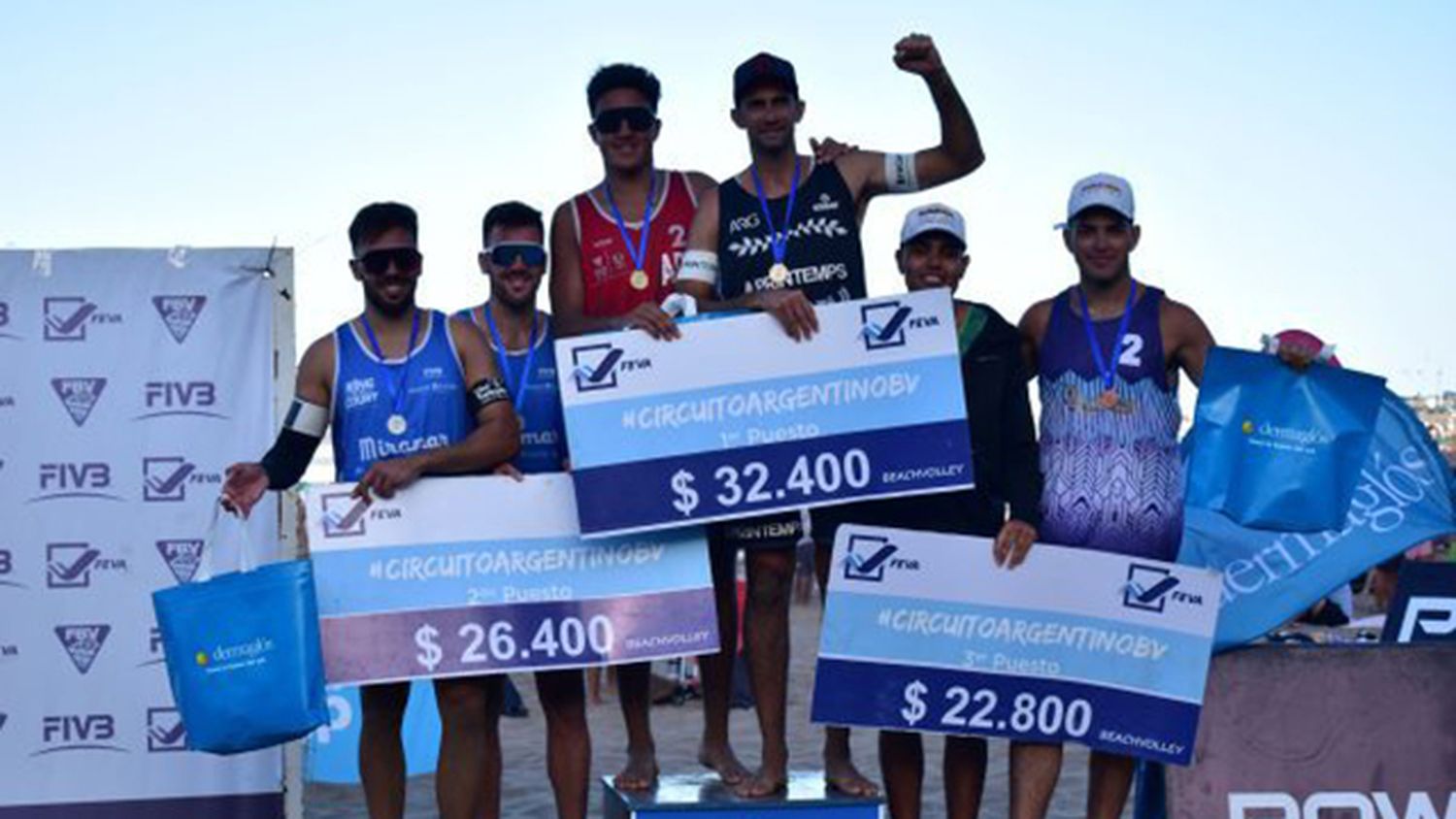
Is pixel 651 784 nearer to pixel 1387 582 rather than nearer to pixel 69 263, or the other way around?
pixel 69 263

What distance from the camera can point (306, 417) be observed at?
619 centimetres

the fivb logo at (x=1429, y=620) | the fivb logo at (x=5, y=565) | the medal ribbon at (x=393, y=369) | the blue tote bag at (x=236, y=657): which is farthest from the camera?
the fivb logo at (x=5, y=565)

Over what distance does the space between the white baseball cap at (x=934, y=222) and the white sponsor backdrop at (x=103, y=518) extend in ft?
11.0

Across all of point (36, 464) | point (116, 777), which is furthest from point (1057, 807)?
point (36, 464)

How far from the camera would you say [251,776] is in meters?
8.55

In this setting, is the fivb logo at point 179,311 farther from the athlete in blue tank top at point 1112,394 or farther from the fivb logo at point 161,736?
the athlete in blue tank top at point 1112,394

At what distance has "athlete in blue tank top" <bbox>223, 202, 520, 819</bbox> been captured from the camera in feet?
19.9

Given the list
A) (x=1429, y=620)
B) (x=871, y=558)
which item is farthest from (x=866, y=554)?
(x=1429, y=620)

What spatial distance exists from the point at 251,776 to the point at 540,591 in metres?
3.02

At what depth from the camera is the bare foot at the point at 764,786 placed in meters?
6.22

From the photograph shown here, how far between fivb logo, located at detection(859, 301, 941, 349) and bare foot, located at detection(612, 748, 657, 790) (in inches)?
65.1

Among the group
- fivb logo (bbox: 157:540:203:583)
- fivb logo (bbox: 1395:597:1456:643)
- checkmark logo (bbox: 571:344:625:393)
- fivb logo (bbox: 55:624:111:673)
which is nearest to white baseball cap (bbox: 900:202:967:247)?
checkmark logo (bbox: 571:344:625:393)

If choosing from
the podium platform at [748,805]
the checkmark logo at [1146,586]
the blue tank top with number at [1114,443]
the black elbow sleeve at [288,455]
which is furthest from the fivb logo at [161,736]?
the checkmark logo at [1146,586]

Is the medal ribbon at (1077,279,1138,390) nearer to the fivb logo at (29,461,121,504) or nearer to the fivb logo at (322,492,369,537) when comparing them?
the fivb logo at (322,492,369,537)
